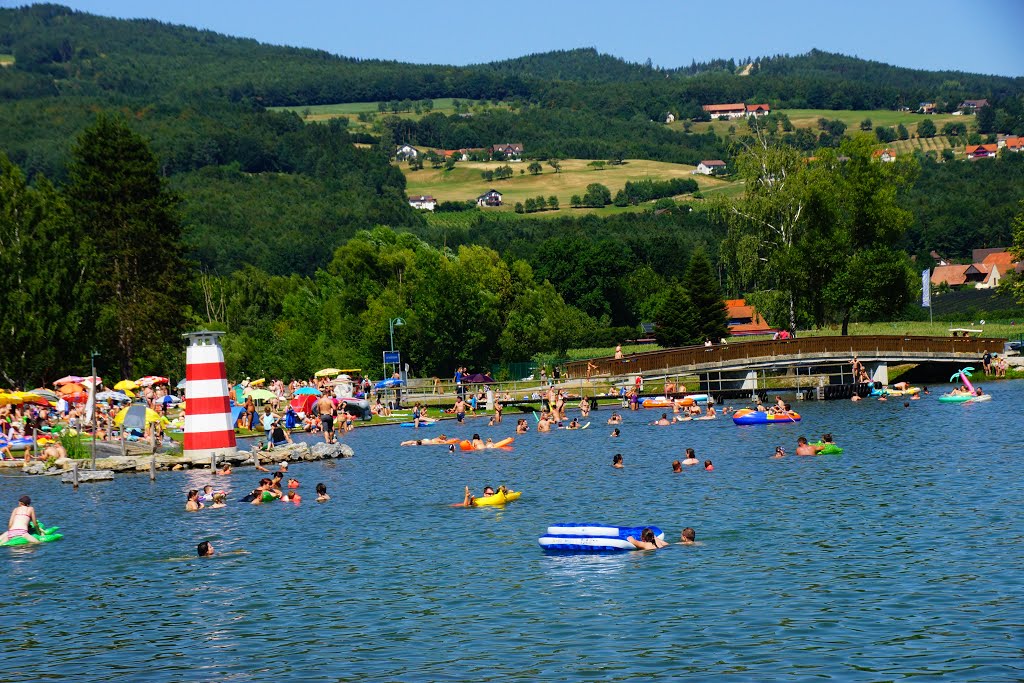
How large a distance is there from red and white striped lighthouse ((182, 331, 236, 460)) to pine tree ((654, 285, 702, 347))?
67.5 metres

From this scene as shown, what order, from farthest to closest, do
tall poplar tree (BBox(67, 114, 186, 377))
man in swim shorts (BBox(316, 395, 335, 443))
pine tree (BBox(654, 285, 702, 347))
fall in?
pine tree (BBox(654, 285, 702, 347)), tall poplar tree (BBox(67, 114, 186, 377)), man in swim shorts (BBox(316, 395, 335, 443))

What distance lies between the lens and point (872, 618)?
21.9 m

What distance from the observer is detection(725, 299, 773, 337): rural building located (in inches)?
6230

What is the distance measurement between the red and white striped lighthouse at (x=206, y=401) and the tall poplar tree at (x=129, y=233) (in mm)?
33625

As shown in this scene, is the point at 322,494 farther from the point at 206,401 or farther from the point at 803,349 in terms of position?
the point at 803,349

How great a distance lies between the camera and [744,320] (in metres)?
164

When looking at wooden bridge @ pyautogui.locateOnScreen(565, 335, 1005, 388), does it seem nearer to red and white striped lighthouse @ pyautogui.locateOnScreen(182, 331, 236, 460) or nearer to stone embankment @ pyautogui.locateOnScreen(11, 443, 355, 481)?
stone embankment @ pyautogui.locateOnScreen(11, 443, 355, 481)

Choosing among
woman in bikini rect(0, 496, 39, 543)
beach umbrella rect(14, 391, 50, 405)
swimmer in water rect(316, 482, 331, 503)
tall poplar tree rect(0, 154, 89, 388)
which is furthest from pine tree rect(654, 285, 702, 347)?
woman in bikini rect(0, 496, 39, 543)

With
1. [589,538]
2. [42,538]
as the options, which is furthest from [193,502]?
[589,538]

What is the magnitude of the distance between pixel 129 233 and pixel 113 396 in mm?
21856

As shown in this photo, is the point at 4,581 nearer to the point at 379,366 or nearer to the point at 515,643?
the point at 515,643

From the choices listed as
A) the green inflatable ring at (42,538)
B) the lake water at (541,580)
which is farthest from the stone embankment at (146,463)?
the green inflatable ring at (42,538)

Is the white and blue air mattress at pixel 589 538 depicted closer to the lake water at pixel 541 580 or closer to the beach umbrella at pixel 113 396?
the lake water at pixel 541 580

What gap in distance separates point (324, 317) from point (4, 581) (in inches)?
2826
